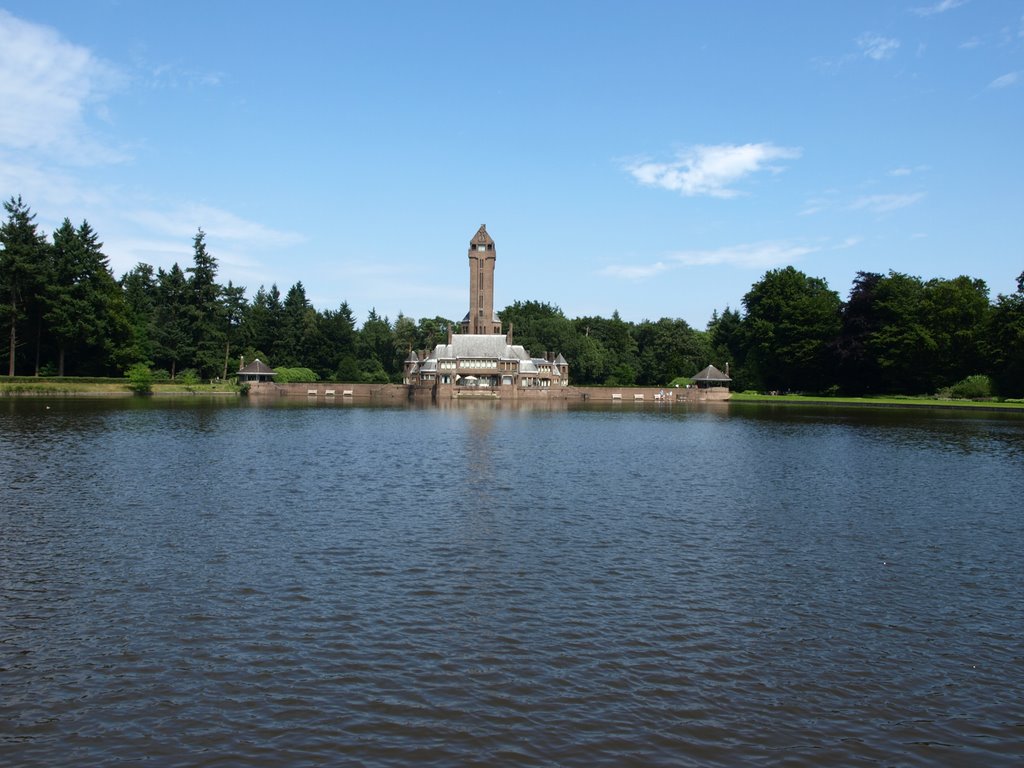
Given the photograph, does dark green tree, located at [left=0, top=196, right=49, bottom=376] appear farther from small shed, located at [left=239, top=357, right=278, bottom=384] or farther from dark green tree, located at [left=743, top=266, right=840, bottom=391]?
dark green tree, located at [left=743, top=266, right=840, bottom=391]

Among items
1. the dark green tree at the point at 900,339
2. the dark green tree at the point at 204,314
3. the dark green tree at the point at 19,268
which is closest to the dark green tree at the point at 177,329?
the dark green tree at the point at 204,314

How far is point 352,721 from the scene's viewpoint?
978 cm

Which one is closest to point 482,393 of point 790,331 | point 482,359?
point 482,359

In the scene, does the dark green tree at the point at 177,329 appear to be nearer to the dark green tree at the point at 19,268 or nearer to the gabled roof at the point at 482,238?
the dark green tree at the point at 19,268

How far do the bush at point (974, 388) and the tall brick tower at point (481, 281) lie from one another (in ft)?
241

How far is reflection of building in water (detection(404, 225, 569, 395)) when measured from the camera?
11812 centimetres

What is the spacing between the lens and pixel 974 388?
86312 millimetres

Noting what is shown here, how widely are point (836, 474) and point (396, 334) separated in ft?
386

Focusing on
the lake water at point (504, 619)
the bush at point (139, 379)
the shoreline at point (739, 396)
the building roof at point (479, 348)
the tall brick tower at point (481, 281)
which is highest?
the tall brick tower at point (481, 281)

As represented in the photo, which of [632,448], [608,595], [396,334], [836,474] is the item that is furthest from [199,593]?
[396,334]

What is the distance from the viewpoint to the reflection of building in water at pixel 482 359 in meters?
118

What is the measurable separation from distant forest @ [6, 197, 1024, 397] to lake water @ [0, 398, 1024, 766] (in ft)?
Answer: 226

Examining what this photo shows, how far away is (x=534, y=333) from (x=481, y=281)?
1491 cm

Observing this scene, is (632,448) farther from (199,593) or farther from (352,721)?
(352,721)
